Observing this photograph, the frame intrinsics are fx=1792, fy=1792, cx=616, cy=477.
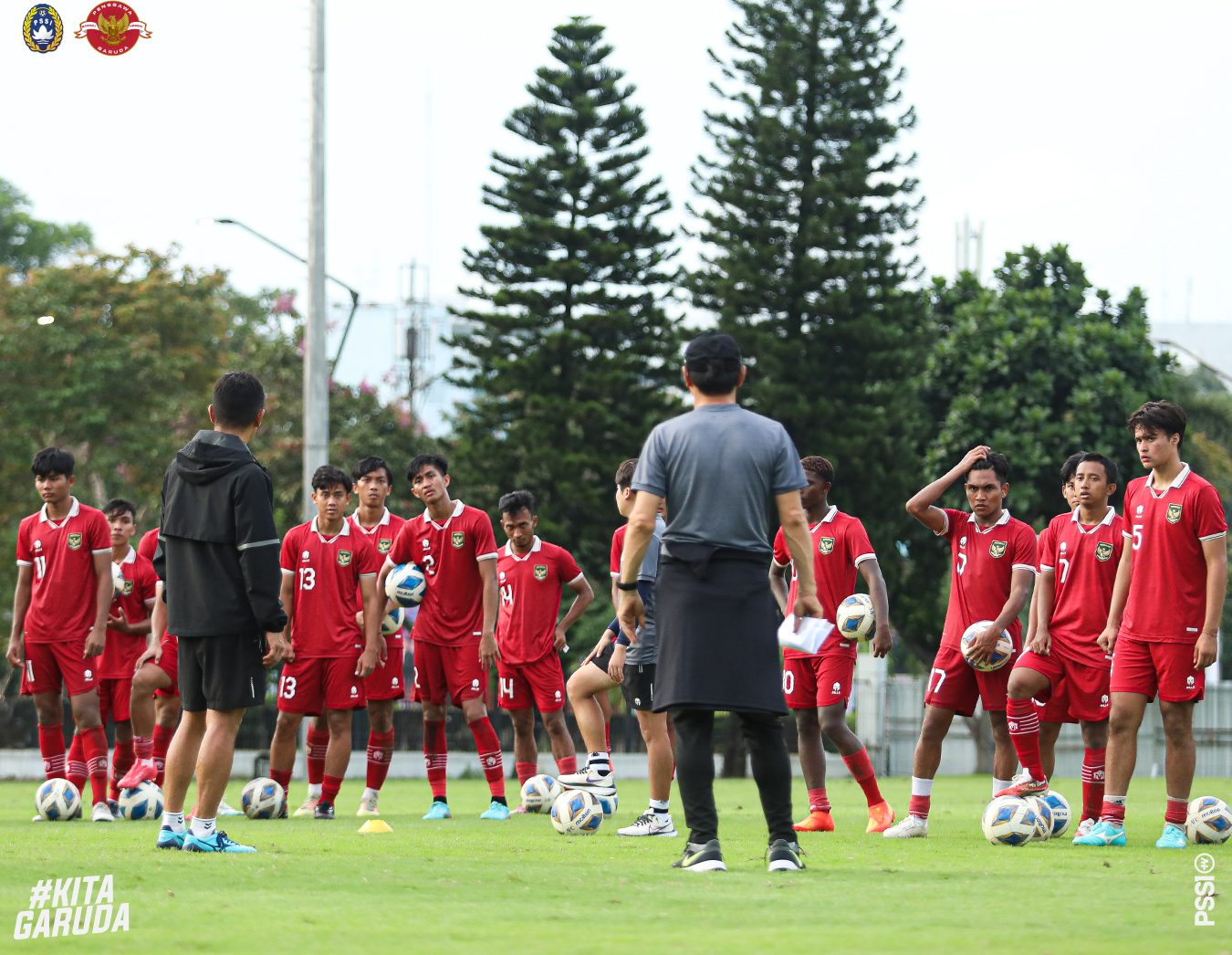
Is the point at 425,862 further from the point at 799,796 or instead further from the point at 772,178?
the point at 772,178

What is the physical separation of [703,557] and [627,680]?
3.74 meters

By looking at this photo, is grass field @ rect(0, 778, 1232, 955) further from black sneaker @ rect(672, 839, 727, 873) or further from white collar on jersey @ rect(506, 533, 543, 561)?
white collar on jersey @ rect(506, 533, 543, 561)

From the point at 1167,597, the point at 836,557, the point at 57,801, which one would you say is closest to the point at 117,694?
the point at 57,801

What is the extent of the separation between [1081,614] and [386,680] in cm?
495

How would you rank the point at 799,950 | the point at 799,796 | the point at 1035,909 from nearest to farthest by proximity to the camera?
the point at 799,950 < the point at 1035,909 < the point at 799,796

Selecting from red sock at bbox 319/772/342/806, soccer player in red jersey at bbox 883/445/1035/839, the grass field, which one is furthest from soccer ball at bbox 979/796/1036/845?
red sock at bbox 319/772/342/806

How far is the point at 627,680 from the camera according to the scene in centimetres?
1123

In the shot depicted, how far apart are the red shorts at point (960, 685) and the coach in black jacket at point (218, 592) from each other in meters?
4.22

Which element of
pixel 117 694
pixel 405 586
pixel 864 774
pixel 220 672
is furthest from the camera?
pixel 117 694

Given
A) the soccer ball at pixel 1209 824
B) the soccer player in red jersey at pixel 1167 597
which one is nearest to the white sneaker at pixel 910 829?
the soccer player in red jersey at pixel 1167 597

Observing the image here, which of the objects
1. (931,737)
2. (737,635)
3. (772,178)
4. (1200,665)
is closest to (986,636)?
(931,737)

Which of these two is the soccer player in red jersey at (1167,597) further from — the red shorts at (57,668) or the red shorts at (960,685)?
the red shorts at (57,668)

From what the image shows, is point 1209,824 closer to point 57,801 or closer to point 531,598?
point 531,598

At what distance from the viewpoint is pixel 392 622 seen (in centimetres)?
1284
